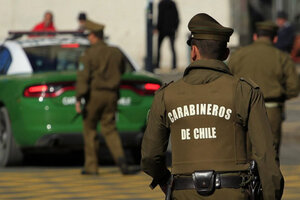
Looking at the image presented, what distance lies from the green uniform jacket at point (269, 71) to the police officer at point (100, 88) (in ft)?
6.22

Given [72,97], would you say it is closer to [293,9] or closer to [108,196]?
[108,196]

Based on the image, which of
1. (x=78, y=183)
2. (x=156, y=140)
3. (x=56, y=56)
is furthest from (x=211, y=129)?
(x=56, y=56)

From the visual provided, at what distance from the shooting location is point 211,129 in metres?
5.67

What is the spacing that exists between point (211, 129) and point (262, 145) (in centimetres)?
26

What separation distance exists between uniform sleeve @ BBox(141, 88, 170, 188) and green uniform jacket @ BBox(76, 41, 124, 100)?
664cm

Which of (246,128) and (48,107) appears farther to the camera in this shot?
(48,107)

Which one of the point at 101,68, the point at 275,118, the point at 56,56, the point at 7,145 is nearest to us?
the point at 275,118

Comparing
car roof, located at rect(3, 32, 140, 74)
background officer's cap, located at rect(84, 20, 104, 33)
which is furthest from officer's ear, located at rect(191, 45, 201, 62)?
car roof, located at rect(3, 32, 140, 74)

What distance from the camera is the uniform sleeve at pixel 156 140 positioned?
5730 millimetres

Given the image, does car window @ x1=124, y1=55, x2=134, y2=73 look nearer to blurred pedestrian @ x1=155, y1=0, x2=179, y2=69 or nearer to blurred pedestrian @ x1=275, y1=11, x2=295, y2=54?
blurred pedestrian @ x1=275, y1=11, x2=295, y2=54

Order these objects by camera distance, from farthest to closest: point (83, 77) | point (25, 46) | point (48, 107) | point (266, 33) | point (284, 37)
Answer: point (284, 37), point (25, 46), point (48, 107), point (83, 77), point (266, 33)

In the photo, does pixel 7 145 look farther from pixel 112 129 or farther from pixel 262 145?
pixel 262 145

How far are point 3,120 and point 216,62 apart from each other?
813cm

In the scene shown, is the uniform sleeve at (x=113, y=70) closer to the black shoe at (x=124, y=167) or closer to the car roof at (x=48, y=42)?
the black shoe at (x=124, y=167)
